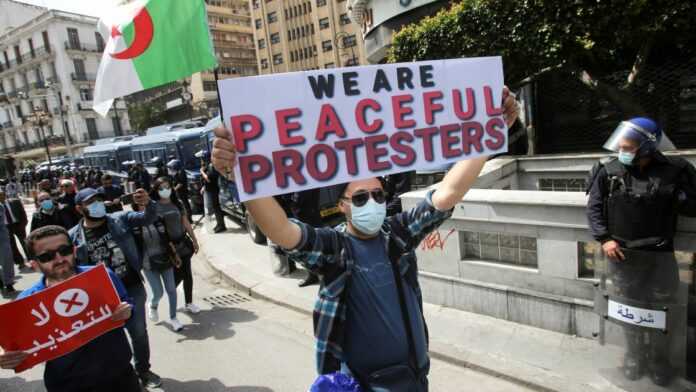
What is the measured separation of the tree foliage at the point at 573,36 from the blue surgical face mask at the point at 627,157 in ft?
18.9

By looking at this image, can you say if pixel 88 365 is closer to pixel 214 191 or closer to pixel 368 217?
pixel 368 217

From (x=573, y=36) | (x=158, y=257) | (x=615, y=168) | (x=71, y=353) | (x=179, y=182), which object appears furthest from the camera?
(x=179, y=182)

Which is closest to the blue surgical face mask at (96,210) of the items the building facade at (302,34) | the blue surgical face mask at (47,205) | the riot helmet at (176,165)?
the blue surgical face mask at (47,205)

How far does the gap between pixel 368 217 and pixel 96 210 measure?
2.77 metres

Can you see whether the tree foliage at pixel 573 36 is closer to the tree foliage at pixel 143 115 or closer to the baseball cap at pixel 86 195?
the baseball cap at pixel 86 195

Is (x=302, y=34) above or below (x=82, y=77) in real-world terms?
above

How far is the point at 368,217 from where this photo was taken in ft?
6.95

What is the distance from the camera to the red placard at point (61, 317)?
7.64 feet

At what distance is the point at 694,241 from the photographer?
127 inches

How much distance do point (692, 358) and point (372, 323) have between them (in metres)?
3.03

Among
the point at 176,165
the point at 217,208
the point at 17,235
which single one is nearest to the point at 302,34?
the point at 176,165

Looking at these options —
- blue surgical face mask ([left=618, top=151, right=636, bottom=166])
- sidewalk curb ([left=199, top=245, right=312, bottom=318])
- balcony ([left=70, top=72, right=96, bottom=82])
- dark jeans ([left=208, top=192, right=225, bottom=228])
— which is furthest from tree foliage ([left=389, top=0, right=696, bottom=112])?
balcony ([left=70, top=72, right=96, bottom=82])

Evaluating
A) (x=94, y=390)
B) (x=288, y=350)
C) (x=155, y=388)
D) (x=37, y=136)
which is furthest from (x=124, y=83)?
(x=37, y=136)

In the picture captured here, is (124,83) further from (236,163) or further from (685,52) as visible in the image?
(685,52)
